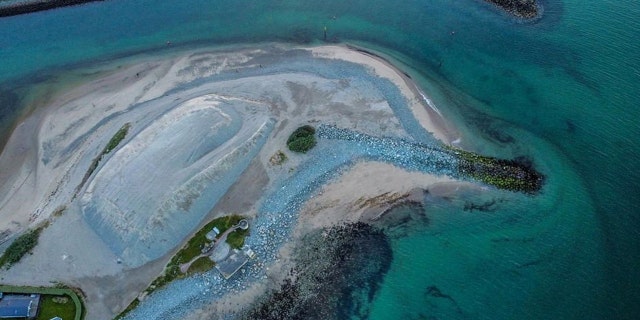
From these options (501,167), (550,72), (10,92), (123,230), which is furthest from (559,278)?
(10,92)

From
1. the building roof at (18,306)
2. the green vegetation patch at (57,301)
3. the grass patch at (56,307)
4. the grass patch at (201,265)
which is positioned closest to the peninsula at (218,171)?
the grass patch at (201,265)

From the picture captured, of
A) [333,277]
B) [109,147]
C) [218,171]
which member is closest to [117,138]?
[109,147]

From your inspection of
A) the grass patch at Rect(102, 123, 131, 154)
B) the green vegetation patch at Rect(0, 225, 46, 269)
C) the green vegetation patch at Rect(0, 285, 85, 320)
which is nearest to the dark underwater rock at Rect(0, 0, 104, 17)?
the grass patch at Rect(102, 123, 131, 154)

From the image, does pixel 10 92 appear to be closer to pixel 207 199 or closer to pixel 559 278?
pixel 207 199

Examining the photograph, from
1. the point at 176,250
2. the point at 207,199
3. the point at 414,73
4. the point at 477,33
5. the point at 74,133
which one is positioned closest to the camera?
the point at 176,250

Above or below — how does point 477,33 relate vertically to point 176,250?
above

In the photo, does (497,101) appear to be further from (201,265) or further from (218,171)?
(201,265)
